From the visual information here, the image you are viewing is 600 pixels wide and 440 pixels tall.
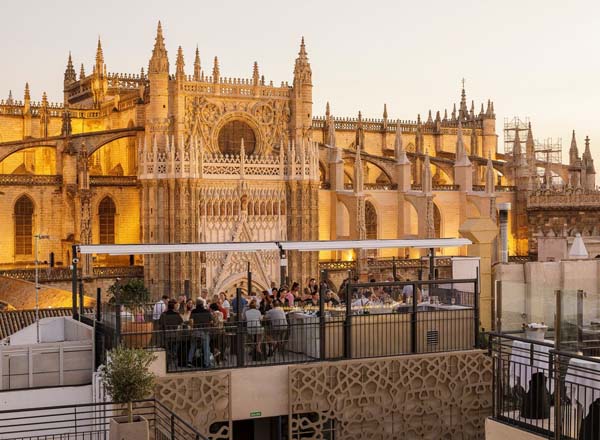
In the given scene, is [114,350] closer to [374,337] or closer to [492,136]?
[374,337]

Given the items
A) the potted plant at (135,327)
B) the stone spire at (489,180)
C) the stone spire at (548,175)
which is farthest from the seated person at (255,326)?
the stone spire at (548,175)

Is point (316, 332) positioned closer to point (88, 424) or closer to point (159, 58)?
point (88, 424)

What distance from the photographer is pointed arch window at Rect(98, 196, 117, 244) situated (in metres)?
44.9

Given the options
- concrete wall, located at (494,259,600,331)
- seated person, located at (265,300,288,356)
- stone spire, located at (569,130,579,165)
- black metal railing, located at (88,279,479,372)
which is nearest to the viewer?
concrete wall, located at (494,259,600,331)

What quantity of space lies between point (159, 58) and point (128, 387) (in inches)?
1187

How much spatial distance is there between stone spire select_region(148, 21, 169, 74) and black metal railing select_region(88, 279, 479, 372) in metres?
23.9

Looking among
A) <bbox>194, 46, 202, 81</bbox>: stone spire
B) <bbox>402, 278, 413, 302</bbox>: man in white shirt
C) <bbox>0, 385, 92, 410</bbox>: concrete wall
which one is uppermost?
<bbox>194, 46, 202, 81</bbox>: stone spire

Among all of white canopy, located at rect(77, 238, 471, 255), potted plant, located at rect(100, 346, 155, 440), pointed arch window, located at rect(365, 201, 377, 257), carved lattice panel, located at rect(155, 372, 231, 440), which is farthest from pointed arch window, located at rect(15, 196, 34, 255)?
potted plant, located at rect(100, 346, 155, 440)

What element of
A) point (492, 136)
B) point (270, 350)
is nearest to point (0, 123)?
point (492, 136)

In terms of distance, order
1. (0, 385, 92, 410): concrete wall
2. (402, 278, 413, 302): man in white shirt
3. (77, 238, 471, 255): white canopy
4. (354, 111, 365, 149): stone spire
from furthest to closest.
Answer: (354, 111, 365, 149): stone spire
(402, 278, 413, 302): man in white shirt
(77, 238, 471, 255): white canopy
(0, 385, 92, 410): concrete wall

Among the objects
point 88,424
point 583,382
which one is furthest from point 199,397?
point 583,382

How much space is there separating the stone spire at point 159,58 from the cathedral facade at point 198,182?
0.17 feet

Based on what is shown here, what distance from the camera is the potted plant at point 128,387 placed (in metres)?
14.5

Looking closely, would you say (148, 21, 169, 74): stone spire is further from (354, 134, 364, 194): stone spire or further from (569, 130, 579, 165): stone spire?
(569, 130, 579, 165): stone spire
